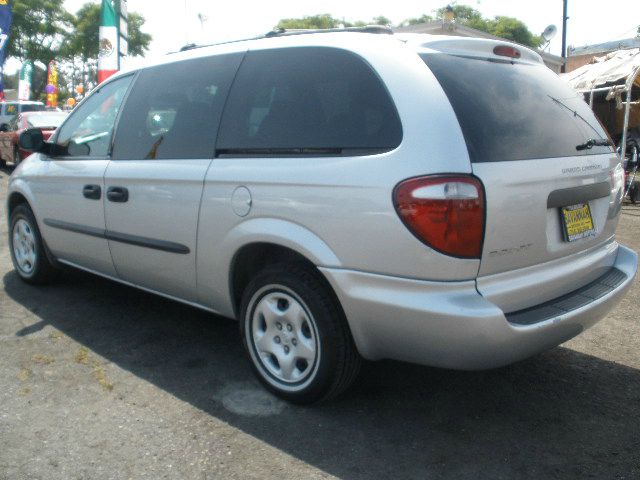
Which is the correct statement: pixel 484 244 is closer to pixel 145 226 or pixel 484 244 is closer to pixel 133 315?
pixel 145 226

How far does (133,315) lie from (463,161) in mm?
2937

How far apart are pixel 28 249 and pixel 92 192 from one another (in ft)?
4.65

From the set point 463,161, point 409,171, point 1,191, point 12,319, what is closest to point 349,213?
point 409,171

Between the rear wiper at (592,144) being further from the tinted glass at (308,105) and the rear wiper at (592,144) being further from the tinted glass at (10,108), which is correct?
the tinted glass at (10,108)

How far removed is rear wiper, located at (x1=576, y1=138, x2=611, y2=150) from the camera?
10.6 ft

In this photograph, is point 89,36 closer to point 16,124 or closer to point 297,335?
point 16,124

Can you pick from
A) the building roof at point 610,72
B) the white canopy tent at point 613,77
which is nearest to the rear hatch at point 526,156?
the white canopy tent at point 613,77

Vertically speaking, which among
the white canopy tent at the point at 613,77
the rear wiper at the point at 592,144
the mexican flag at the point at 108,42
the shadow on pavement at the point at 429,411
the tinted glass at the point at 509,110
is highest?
the mexican flag at the point at 108,42

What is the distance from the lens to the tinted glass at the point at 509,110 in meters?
2.78

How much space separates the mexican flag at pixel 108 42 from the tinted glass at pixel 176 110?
11.0 m

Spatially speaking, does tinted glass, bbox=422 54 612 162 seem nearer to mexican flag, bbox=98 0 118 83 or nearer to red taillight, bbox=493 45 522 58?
red taillight, bbox=493 45 522 58

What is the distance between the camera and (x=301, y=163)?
10.0 ft

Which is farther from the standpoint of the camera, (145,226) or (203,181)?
(145,226)

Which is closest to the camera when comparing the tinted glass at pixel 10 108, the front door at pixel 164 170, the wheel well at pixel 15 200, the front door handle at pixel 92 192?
the front door at pixel 164 170
